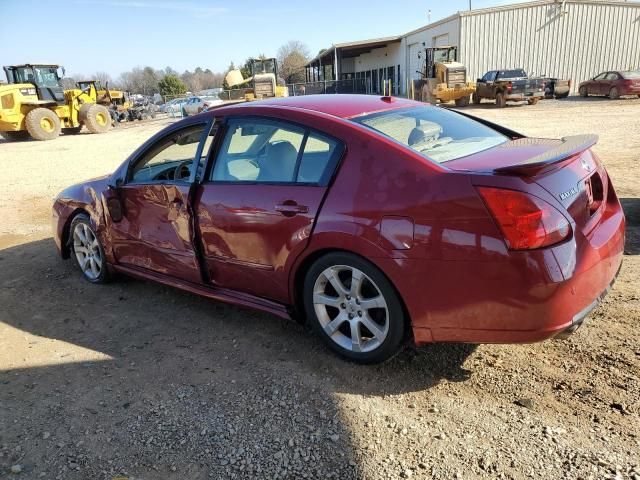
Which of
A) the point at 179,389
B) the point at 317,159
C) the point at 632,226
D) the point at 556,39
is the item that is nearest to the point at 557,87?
the point at 556,39

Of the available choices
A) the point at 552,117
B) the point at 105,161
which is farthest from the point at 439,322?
the point at 552,117

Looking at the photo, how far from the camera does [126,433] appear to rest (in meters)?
2.75

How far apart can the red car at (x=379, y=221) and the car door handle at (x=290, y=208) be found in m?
0.01

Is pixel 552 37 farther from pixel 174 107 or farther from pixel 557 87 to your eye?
pixel 174 107

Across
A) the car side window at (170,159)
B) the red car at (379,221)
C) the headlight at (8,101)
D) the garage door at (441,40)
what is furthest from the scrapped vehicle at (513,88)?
the car side window at (170,159)

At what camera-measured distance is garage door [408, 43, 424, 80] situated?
39906mm

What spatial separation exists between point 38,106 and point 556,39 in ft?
99.1

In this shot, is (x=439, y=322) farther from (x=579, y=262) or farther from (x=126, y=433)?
(x=126, y=433)

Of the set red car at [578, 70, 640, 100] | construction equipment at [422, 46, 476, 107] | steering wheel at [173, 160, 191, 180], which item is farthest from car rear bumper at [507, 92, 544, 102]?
steering wheel at [173, 160, 191, 180]

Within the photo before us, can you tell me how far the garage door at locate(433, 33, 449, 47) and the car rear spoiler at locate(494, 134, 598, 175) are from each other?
35027mm

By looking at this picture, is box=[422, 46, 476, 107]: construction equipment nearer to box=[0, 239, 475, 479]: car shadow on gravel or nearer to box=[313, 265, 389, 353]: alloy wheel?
box=[0, 239, 475, 479]: car shadow on gravel

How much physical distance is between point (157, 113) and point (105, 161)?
34.6 m

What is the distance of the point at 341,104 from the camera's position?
139 inches

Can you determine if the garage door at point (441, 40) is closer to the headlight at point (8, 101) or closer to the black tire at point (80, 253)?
the headlight at point (8, 101)
